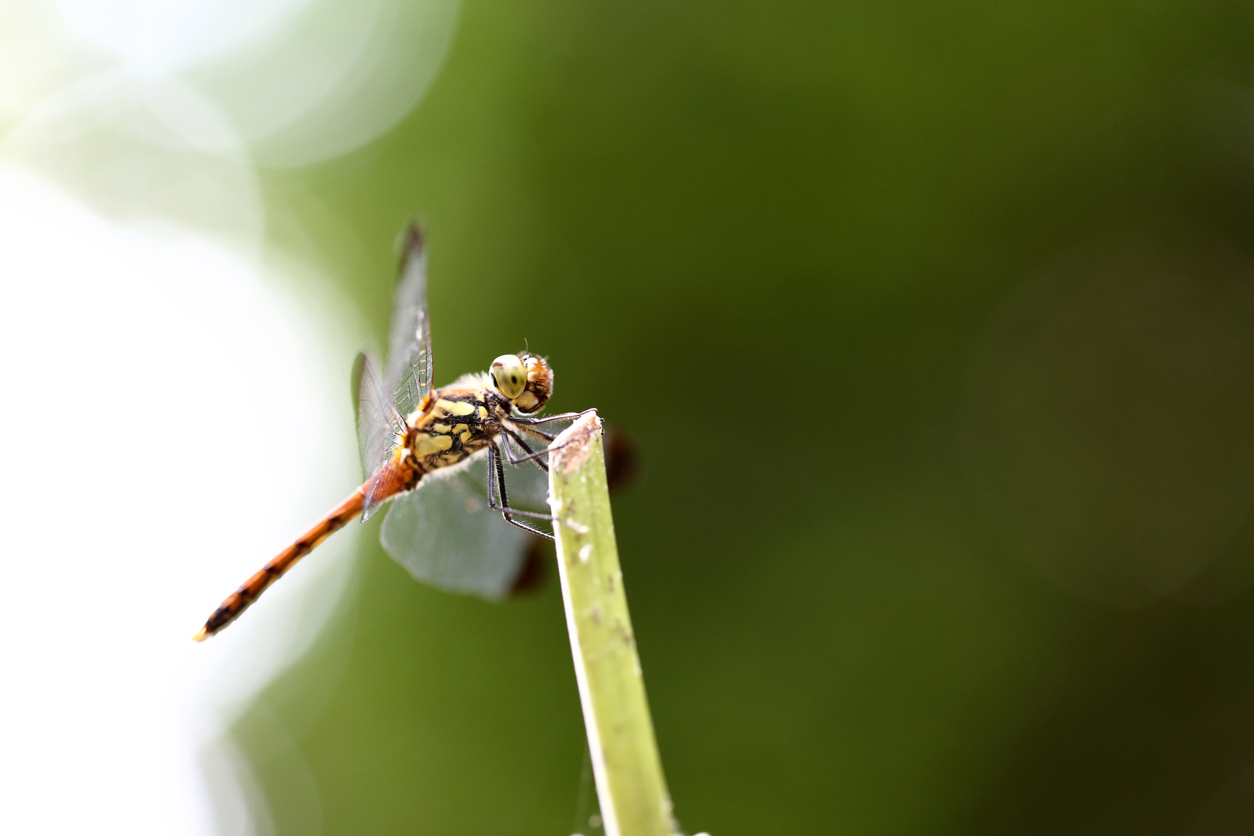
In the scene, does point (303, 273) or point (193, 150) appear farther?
point (193, 150)

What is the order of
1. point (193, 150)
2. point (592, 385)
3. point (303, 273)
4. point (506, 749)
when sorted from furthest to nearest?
point (193, 150) < point (303, 273) < point (506, 749) < point (592, 385)

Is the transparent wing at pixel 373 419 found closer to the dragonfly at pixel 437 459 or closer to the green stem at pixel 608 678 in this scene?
the dragonfly at pixel 437 459

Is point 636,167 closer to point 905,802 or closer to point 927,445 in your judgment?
point 927,445

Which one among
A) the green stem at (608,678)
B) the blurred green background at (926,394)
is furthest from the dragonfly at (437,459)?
the blurred green background at (926,394)

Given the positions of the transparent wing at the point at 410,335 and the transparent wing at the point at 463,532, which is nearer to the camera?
the transparent wing at the point at 410,335

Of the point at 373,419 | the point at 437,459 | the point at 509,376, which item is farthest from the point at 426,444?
the point at 509,376

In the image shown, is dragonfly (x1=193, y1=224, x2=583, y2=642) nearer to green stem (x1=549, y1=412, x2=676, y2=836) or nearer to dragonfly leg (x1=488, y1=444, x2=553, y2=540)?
dragonfly leg (x1=488, y1=444, x2=553, y2=540)

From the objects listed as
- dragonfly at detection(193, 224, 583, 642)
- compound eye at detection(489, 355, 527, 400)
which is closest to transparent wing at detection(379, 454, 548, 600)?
dragonfly at detection(193, 224, 583, 642)

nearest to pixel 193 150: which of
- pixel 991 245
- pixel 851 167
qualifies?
pixel 851 167
